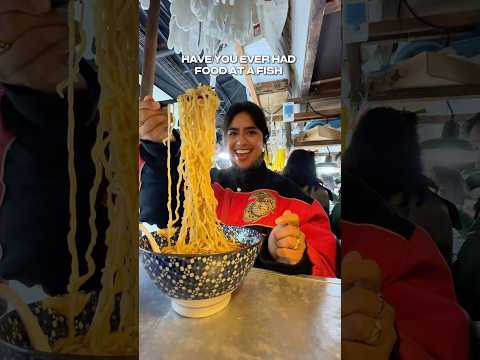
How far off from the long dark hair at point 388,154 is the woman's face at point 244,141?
804 millimetres

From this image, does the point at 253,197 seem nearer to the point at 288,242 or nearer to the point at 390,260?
the point at 288,242

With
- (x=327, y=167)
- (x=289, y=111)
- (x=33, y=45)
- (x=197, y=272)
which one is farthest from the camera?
(x=327, y=167)

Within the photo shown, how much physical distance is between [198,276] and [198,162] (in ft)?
0.83

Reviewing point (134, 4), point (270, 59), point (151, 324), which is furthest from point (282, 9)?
point (151, 324)

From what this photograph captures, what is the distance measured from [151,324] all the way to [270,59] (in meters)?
1.12

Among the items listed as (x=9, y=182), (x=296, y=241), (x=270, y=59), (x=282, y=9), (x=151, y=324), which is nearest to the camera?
(x=9, y=182)

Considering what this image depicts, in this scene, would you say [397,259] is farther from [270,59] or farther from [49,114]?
[270,59]

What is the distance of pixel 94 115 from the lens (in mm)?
173

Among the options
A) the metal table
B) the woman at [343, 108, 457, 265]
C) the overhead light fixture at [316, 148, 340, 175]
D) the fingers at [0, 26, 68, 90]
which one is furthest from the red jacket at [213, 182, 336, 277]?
the overhead light fixture at [316, 148, 340, 175]

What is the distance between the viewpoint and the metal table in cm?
33

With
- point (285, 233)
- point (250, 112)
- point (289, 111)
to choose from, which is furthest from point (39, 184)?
point (289, 111)

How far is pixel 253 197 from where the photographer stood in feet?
3.20

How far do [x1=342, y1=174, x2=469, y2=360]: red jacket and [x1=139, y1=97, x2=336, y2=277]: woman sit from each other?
12.7 inches

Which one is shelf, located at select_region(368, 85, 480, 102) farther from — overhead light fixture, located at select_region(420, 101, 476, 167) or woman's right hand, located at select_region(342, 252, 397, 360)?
woman's right hand, located at select_region(342, 252, 397, 360)
